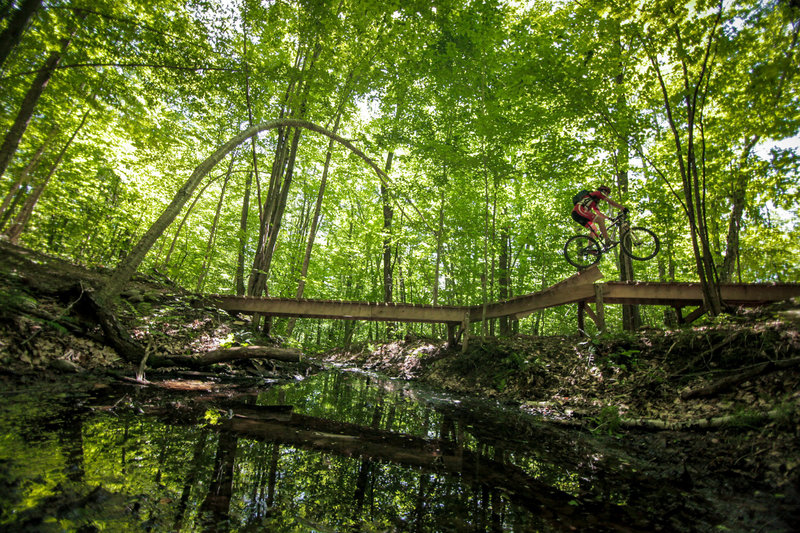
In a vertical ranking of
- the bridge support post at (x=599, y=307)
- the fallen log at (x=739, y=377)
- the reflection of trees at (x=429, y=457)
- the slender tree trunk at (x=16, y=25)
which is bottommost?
the reflection of trees at (x=429, y=457)

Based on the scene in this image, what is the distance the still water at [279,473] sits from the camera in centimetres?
174

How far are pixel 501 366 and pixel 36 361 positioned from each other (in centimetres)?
922

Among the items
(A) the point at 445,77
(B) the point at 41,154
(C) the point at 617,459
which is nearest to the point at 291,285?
(B) the point at 41,154

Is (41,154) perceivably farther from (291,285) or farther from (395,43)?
(395,43)

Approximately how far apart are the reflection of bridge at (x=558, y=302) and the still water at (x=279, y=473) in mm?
5347

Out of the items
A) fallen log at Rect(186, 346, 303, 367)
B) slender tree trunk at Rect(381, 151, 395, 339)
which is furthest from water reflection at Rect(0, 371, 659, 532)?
slender tree trunk at Rect(381, 151, 395, 339)

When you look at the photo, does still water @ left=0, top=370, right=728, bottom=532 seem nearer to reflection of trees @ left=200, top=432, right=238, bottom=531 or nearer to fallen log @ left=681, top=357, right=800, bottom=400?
reflection of trees @ left=200, top=432, right=238, bottom=531

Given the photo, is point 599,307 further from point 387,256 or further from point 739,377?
point 387,256

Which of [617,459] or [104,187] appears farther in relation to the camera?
[104,187]

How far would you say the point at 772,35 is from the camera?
16.1 ft

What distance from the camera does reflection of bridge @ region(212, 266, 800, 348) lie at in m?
8.65

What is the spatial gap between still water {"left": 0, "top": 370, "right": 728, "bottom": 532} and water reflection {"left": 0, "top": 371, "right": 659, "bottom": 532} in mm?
12

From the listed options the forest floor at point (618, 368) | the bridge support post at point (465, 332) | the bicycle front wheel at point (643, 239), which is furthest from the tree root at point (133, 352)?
the bicycle front wheel at point (643, 239)

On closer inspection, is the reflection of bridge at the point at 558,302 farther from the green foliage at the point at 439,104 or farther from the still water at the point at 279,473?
the still water at the point at 279,473
